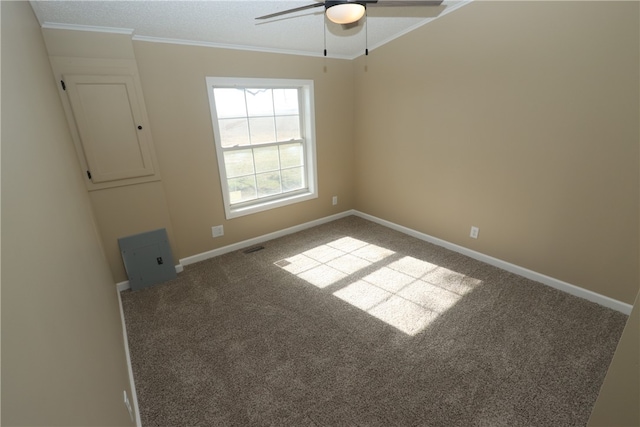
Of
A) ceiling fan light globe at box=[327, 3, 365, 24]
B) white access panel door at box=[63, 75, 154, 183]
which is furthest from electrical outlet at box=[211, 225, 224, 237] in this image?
ceiling fan light globe at box=[327, 3, 365, 24]

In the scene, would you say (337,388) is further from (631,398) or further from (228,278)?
(228,278)

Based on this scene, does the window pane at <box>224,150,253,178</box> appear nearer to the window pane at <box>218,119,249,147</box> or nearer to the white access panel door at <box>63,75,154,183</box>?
the window pane at <box>218,119,249,147</box>

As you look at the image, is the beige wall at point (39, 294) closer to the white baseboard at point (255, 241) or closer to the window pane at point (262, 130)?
the white baseboard at point (255, 241)

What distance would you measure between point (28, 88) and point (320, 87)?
2.93 m

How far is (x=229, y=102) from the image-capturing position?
3082mm

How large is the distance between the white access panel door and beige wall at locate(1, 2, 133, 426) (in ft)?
3.74

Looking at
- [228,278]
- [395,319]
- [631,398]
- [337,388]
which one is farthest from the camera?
[228,278]

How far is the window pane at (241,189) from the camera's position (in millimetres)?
3359

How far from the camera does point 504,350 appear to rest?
1927 mm

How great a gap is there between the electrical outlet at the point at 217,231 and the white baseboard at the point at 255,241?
0.57 feet

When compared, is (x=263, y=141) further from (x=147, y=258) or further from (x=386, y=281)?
(x=386, y=281)

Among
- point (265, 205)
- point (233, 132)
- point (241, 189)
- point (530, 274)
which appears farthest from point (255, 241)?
point (530, 274)

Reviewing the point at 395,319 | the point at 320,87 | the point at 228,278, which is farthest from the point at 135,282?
the point at 320,87

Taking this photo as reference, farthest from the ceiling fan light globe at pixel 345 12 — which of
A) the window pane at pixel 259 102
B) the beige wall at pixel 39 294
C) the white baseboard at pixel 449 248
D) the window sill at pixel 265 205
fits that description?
the white baseboard at pixel 449 248
